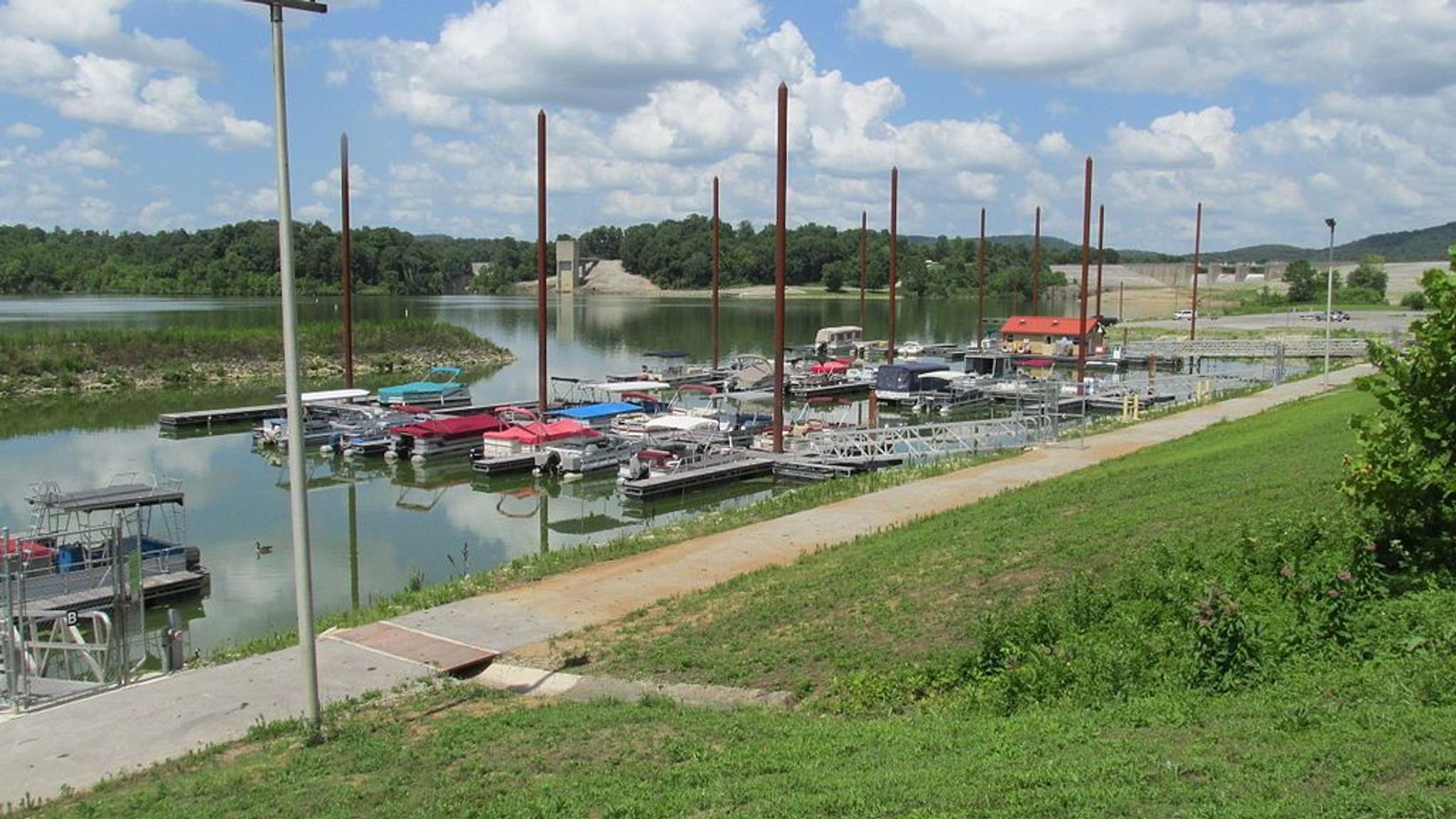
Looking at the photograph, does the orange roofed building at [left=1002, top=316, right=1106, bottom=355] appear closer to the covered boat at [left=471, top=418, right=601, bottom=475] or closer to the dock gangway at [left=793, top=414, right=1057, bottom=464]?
the dock gangway at [left=793, top=414, right=1057, bottom=464]

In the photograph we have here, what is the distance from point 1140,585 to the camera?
12.6m

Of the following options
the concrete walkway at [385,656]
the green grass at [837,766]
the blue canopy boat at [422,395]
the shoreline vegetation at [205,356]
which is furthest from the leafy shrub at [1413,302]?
the green grass at [837,766]

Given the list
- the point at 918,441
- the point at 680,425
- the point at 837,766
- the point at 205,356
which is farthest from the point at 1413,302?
the point at 837,766

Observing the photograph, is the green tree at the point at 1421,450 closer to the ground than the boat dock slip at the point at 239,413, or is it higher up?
higher up

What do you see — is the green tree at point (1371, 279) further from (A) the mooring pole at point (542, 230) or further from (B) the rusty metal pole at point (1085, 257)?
(A) the mooring pole at point (542, 230)

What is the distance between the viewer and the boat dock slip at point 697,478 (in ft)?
111

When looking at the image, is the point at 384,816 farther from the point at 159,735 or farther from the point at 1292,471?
the point at 1292,471

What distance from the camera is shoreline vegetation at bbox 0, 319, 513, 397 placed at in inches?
2421

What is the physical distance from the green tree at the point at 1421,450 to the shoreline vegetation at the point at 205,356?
52627 mm

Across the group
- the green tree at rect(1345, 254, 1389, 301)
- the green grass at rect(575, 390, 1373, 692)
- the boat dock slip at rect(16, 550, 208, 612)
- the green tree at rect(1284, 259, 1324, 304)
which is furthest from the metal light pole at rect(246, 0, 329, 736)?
the green tree at rect(1345, 254, 1389, 301)

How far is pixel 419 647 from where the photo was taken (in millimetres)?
14734

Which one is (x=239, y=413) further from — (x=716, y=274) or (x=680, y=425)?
(x=716, y=274)

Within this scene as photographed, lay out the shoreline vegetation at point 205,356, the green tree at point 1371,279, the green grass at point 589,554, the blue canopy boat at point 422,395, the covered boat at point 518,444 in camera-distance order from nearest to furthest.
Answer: the green grass at point 589,554, the covered boat at point 518,444, the blue canopy boat at point 422,395, the shoreline vegetation at point 205,356, the green tree at point 1371,279

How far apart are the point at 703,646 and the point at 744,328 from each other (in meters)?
107
